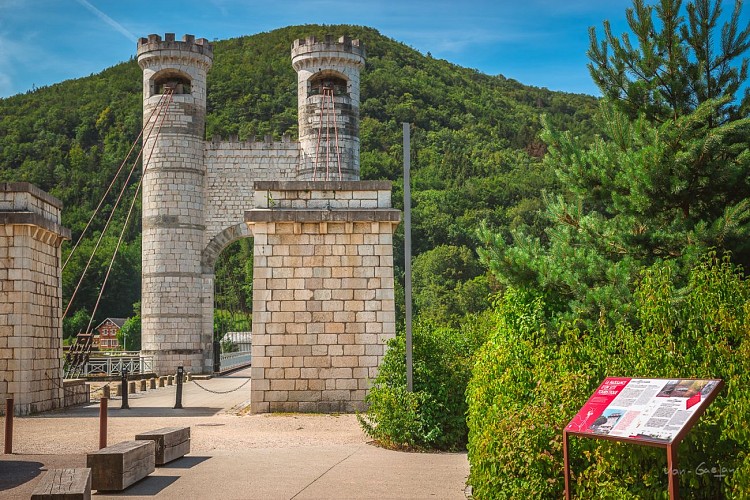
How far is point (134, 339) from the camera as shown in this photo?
50.0 metres

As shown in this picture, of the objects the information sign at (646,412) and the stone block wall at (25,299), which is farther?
the stone block wall at (25,299)

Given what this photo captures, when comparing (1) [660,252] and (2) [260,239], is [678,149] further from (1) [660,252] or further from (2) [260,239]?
(2) [260,239]

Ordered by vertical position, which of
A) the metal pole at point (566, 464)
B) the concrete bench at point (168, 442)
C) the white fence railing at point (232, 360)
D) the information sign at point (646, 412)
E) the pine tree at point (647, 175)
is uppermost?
the pine tree at point (647, 175)

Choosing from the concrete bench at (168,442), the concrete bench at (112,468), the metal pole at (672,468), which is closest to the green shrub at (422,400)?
the concrete bench at (168,442)

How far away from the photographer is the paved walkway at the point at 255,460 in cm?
662

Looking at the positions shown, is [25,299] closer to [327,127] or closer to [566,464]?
[566,464]

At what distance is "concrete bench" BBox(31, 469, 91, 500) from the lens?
5.06m

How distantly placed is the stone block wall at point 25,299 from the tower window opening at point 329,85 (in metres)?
14.8

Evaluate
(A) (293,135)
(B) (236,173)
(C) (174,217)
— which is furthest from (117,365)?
(A) (293,135)

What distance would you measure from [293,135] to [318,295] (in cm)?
4567

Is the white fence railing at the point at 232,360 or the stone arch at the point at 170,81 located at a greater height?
the stone arch at the point at 170,81

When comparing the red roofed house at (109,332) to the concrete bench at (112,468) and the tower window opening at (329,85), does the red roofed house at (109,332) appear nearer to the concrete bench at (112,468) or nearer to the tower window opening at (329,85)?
the tower window opening at (329,85)

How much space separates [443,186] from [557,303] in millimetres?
53001

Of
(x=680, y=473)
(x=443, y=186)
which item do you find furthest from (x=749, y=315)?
(x=443, y=186)
